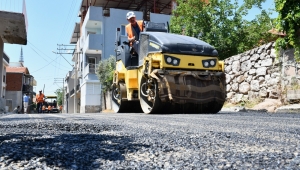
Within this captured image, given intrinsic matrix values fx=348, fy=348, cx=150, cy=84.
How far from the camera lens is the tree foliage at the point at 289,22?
9.05 m

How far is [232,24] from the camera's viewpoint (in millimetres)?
17141

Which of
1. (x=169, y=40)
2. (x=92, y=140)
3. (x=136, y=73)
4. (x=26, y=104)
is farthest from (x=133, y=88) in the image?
(x=26, y=104)

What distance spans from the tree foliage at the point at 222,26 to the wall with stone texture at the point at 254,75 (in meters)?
4.20

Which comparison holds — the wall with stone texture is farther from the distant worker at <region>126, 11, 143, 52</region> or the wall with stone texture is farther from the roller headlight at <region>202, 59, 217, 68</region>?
the distant worker at <region>126, 11, 143, 52</region>

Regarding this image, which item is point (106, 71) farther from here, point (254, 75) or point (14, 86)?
point (14, 86)

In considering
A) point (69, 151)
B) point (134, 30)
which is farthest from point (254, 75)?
point (69, 151)

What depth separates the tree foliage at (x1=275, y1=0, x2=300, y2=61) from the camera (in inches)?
356

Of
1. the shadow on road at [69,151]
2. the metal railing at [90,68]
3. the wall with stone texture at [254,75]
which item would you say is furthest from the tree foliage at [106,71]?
the shadow on road at [69,151]

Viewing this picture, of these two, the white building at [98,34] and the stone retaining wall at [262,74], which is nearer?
the stone retaining wall at [262,74]

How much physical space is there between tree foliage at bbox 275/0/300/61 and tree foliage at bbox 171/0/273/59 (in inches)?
274

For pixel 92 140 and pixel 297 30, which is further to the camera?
pixel 297 30

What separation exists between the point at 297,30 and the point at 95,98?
849 inches

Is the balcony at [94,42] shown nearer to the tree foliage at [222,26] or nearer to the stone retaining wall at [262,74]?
the tree foliage at [222,26]

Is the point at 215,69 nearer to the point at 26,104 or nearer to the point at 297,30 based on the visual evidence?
the point at 297,30
